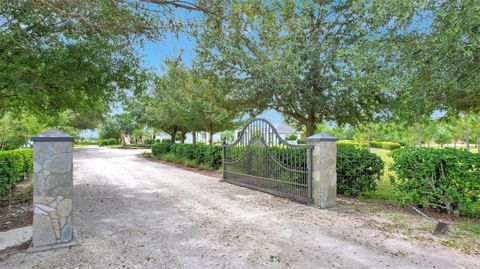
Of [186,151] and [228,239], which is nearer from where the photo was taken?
[228,239]

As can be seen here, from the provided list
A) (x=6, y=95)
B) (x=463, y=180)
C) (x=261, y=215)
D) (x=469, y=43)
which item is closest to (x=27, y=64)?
(x=6, y=95)

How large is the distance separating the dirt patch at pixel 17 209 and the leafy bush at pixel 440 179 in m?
6.57

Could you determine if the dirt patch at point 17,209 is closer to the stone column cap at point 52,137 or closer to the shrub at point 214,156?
the stone column cap at point 52,137

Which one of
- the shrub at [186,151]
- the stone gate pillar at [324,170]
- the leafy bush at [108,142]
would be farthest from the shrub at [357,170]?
the leafy bush at [108,142]

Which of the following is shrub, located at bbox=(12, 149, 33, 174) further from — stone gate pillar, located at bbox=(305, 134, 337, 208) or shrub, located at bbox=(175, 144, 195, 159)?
stone gate pillar, located at bbox=(305, 134, 337, 208)

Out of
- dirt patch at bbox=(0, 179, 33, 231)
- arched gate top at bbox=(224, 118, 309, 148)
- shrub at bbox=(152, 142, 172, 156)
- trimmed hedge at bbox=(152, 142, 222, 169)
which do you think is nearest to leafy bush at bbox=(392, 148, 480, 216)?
arched gate top at bbox=(224, 118, 309, 148)

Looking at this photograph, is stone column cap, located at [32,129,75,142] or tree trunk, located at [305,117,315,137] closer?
stone column cap, located at [32,129,75,142]

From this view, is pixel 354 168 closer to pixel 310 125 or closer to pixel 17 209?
pixel 310 125

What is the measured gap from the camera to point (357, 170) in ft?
21.3

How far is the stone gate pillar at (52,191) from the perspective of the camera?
12.0ft

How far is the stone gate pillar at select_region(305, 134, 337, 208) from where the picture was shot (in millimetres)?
5688

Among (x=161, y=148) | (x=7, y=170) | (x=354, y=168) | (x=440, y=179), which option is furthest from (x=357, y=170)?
(x=161, y=148)

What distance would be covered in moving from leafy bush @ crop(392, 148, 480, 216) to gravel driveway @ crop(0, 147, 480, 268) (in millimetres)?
1008

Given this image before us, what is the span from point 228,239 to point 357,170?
3.85 m
